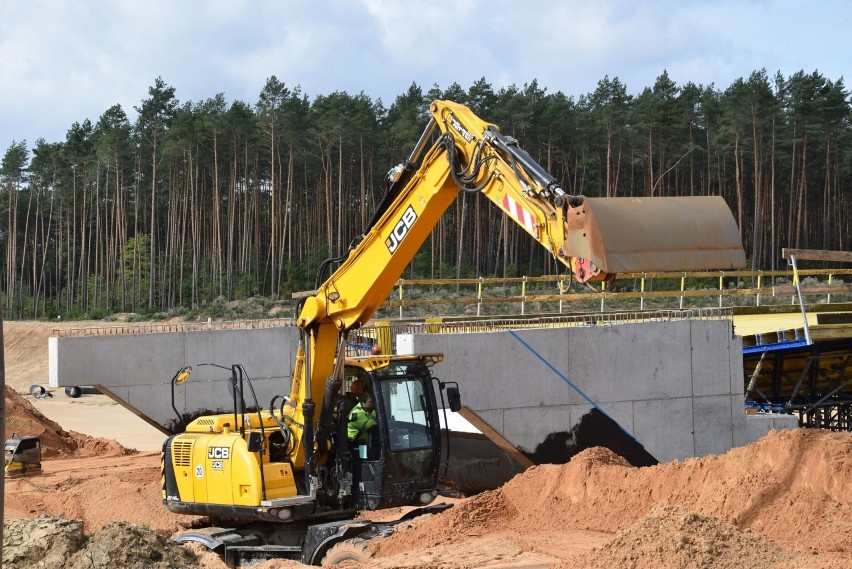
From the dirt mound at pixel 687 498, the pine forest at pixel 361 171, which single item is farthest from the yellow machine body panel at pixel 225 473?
the pine forest at pixel 361 171

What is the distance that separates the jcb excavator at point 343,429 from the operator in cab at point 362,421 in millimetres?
24

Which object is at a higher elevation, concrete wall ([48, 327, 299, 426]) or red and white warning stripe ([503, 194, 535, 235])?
red and white warning stripe ([503, 194, 535, 235])

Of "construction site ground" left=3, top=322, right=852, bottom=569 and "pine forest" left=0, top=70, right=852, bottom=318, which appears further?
"pine forest" left=0, top=70, right=852, bottom=318

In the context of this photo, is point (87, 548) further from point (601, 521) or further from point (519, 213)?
point (601, 521)

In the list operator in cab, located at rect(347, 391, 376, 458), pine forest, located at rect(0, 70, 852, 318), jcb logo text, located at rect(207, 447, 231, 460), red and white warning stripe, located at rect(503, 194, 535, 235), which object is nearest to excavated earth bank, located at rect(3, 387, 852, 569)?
jcb logo text, located at rect(207, 447, 231, 460)

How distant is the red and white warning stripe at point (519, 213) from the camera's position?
8.50m

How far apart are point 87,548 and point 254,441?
2.54 metres

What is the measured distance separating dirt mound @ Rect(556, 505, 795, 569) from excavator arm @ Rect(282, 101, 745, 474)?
234cm

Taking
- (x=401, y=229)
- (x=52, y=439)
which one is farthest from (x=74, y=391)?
(x=401, y=229)

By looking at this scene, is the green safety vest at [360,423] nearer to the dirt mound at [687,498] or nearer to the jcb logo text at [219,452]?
the dirt mound at [687,498]

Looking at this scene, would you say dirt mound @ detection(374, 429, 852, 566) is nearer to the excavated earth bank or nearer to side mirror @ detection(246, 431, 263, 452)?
the excavated earth bank

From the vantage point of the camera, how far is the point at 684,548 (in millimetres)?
7910

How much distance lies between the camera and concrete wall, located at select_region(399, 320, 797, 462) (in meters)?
15.9

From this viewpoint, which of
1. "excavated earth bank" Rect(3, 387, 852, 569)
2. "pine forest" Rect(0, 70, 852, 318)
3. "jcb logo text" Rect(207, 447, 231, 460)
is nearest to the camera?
"excavated earth bank" Rect(3, 387, 852, 569)
